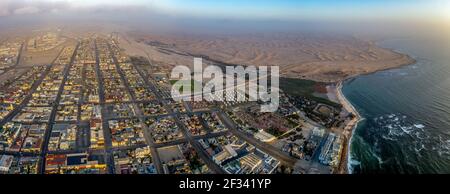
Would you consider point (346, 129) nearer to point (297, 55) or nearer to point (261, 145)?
point (261, 145)

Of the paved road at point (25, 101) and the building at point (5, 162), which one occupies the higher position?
the paved road at point (25, 101)

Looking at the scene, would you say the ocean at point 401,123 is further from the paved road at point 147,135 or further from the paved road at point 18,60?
the paved road at point 18,60

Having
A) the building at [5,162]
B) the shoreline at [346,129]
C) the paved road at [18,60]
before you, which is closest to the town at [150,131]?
the building at [5,162]

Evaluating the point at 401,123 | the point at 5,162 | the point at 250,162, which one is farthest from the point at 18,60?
the point at 401,123

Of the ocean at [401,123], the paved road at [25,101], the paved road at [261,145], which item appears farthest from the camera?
the paved road at [25,101]

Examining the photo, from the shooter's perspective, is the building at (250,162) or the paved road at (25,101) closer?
the building at (250,162)
